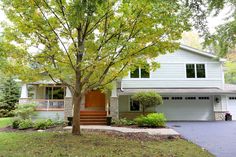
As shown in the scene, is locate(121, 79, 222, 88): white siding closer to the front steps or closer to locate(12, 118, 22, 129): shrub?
the front steps

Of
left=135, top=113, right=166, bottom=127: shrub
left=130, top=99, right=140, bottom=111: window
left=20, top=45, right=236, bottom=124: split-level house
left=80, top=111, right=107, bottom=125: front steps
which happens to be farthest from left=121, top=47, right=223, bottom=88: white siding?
left=135, top=113, right=166, bottom=127: shrub

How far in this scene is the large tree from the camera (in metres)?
8.38

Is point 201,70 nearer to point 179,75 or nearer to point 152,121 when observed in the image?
point 179,75

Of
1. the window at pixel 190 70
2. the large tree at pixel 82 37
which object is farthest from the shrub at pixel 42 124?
the window at pixel 190 70

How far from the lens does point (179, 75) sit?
2042 centimetres

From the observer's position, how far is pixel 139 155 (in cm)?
725

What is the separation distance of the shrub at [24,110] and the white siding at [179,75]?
7.66 m

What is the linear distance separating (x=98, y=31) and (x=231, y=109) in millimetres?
15589

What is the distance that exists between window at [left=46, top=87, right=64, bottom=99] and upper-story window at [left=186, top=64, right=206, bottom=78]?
429 inches

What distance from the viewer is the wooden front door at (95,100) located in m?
19.3

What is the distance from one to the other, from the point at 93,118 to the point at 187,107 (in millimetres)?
8609

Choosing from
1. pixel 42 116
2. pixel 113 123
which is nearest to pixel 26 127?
pixel 42 116

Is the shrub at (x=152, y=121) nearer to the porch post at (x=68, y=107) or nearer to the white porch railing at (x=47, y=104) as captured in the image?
the porch post at (x=68, y=107)

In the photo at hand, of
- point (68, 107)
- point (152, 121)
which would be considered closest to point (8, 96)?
point (68, 107)
